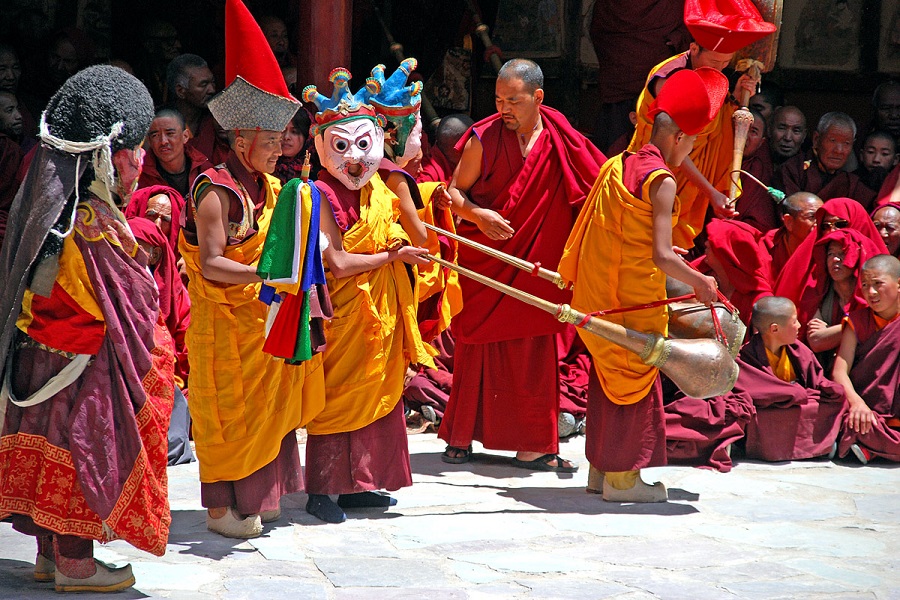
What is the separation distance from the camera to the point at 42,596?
11.8 feet

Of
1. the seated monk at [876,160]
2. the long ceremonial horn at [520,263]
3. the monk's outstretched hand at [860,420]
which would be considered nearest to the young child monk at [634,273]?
the long ceremonial horn at [520,263]

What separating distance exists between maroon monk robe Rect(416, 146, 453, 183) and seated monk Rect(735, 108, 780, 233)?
190 centimetres

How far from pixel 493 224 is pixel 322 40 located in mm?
2071

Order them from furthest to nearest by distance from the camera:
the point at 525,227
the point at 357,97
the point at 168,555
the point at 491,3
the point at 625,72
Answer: the point at 491,3
the point at 625,72
the point at 525,227
the point at 357,97
the point at 168,555

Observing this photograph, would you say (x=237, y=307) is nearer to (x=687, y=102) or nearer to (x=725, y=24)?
(x=687, y=102)

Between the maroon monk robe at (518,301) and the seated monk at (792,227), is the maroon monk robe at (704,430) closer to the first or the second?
the maroon monk robe at (518,301)

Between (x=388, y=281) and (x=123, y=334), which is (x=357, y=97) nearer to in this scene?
(x=388, y=281)

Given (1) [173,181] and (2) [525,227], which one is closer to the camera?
(2) [525,227]

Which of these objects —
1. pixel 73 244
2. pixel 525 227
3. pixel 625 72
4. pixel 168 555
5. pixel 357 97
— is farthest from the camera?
pixel 625 72

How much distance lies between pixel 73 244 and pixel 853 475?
13.3 ft

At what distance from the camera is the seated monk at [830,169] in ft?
25.6

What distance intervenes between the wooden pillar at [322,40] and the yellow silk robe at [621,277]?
252 cm

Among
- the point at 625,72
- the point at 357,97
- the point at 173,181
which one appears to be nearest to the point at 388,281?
the point at 357,97

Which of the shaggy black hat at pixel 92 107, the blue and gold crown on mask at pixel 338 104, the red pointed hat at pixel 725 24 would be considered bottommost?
the shaggy black hat at pixel 92 107
